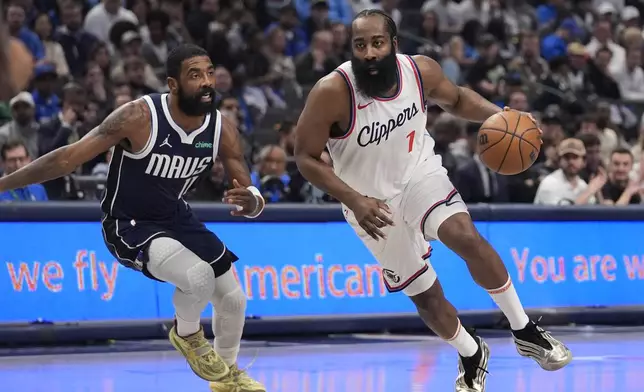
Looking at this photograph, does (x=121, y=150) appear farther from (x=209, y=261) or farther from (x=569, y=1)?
(x=569, y=1)

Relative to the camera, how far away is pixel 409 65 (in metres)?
7.65

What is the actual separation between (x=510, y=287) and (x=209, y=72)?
2.26m

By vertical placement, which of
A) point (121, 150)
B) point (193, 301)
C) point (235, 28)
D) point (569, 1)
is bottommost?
point (569, 1)

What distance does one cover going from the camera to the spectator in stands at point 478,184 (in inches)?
509

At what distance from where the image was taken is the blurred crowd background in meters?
12.7

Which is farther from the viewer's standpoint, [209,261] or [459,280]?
[459,280]

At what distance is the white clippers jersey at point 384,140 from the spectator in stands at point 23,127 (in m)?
5.91

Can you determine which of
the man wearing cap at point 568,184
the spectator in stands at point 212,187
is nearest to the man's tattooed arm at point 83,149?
the spectator in stands at point 212,187

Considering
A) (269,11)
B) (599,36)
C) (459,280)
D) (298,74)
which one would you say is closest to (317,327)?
(459,280)

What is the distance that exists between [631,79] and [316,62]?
611cm

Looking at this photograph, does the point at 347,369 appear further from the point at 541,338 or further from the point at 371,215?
the point at 371,215

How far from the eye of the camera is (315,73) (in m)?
16.8

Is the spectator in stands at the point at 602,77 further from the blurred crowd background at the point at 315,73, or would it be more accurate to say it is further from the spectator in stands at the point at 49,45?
the spectator in stands at the point at 49,45

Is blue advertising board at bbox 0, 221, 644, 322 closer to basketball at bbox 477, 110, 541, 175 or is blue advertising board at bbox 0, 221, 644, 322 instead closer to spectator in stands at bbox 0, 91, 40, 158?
spectator in stands at bbox 0, 91, 40, 158
